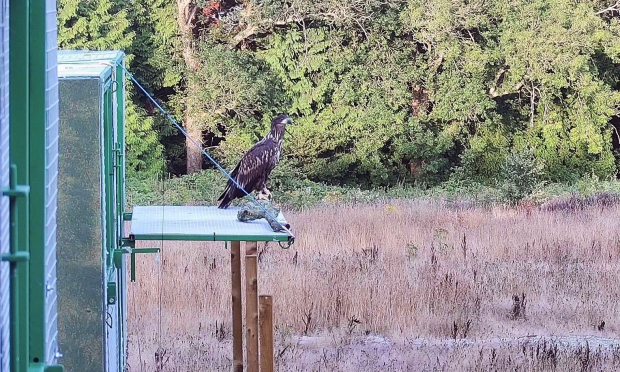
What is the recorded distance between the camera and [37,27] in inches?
88.0

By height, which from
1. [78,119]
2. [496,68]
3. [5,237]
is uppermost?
[496,68]

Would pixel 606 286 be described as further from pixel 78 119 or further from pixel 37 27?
pixel 37 27

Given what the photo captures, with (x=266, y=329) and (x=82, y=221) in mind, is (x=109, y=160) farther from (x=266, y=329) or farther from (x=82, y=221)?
(x=266, y=329)

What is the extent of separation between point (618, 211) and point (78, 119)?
30.2ft

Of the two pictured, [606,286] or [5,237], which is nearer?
[5,237]

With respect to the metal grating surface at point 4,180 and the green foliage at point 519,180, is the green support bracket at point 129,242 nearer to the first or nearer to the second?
the metal grating surface at point 4,180

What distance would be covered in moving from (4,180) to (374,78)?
15.2m

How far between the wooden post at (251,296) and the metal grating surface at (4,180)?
2.42 metres

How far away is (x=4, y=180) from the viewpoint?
1939 mm

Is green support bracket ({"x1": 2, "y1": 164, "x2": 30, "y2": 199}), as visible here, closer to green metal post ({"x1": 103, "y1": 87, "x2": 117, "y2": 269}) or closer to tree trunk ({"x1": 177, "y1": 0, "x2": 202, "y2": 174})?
green metal post ({"x1": 103, "y1": 87, "x2": 117, "y2": 269})

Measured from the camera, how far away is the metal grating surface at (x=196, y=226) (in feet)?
13.0

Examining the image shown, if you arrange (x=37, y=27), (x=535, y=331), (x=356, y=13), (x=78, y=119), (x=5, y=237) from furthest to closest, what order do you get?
(x=356, y=13) < (x=535, y=331) < (x=78, y=119) < (x=37, y=27) < (x=5, y=237)

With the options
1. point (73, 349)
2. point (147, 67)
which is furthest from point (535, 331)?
point (147, 67)

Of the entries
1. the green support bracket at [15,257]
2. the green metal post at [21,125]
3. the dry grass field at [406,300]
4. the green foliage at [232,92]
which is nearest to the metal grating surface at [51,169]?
the green metal post at [21,125]
